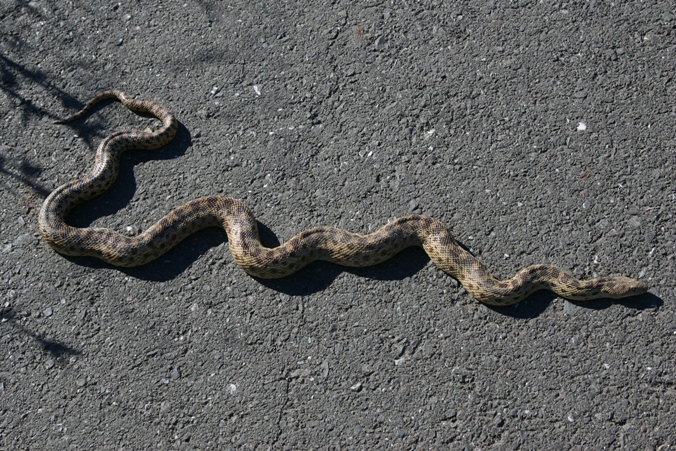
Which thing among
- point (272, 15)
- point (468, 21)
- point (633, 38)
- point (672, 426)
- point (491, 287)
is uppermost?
point (272, 15)

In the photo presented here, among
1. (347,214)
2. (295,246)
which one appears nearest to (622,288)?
(347,214)

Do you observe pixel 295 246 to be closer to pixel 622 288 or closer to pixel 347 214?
pixel 347 214

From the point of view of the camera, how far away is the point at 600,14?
6.55 m

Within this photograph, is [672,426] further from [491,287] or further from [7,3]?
[7,3]

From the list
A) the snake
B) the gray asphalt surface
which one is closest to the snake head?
the snake

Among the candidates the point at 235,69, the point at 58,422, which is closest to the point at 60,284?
the point at 58,422

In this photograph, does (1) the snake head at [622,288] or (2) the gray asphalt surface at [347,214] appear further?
(1) the snake head at [622,288]

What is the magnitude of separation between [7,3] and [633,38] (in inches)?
258

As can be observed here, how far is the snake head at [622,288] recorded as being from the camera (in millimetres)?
5117

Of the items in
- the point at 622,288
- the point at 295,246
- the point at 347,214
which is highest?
the point at 295,246

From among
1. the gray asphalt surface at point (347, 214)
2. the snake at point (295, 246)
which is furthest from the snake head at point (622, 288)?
the gray asphalt surface at point (347, 214)

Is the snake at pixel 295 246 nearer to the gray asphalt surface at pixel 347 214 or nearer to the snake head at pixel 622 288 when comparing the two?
the snake head at pixel 622 288

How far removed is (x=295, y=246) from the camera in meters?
5.50

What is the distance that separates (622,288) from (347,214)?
2296 millimetres
